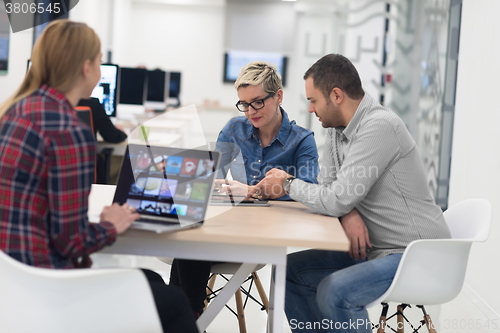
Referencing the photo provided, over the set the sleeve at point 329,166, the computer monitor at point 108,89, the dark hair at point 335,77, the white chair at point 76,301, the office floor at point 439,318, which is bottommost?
the office floor at point 439,318

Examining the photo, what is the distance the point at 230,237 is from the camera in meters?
1.42

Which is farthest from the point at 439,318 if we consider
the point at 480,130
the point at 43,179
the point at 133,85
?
the point at 133,85

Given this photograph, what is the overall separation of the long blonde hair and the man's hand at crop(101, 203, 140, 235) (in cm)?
35

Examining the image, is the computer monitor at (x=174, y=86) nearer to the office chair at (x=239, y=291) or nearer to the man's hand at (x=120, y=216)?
the office chair at (x=239, y=291)

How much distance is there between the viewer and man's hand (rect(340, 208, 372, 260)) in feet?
5.96

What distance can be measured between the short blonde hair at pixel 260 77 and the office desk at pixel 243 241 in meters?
0.76

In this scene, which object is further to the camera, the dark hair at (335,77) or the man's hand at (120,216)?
the dark hair at (335,77)

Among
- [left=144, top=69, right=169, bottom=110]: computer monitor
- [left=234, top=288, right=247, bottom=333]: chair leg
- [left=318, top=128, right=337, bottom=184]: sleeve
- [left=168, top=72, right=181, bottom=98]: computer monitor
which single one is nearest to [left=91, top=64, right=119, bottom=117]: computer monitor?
[left=144, top=69, right=169, bottom=110]: computer monitor

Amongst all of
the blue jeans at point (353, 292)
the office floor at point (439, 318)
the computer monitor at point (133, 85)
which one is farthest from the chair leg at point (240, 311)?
the computer monitor at point (133, 85)

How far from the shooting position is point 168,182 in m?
1.54

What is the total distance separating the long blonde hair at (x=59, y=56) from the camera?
1324mm

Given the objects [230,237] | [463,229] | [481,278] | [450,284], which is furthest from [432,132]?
[230,237]

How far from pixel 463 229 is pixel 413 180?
369 mm

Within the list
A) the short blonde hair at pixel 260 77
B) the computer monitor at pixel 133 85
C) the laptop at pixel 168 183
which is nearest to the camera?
the laptop at pixel 168 183
